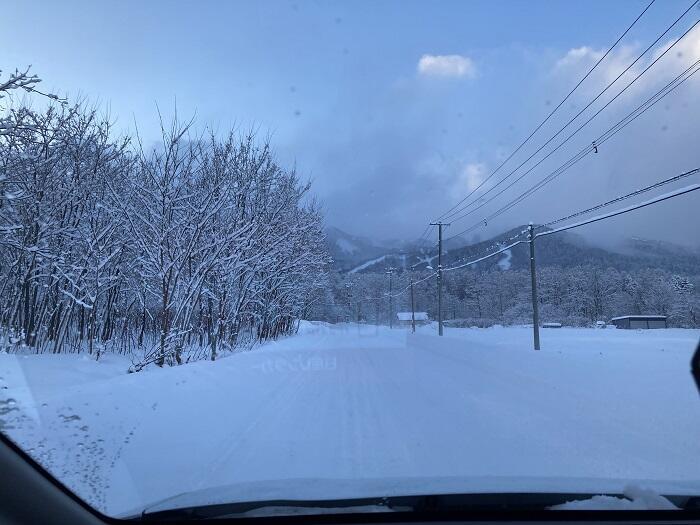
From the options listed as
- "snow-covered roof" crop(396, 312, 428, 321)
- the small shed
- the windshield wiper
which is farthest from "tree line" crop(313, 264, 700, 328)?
the windshield wiper

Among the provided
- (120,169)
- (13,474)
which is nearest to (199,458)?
(13,474)

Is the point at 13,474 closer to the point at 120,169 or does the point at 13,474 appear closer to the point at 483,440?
the point at 483,440

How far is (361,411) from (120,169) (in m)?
14.5

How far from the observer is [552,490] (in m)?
3.93

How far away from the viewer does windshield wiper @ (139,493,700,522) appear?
357cm

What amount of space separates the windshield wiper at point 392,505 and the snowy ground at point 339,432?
0.16m

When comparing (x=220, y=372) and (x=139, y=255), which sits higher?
(x=139, y=255)

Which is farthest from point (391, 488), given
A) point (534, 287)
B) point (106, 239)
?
point (534, 287)

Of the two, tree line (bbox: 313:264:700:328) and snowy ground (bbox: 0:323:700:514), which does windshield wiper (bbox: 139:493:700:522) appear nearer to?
snowy ground (bbox: 0:323:700:514)

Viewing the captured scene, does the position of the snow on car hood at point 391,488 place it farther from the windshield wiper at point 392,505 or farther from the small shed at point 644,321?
the small shed at point 644,321

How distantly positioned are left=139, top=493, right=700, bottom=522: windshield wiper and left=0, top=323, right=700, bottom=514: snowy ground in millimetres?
163

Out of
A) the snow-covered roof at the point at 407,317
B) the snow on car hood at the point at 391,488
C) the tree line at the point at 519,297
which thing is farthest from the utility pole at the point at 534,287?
the snow-covered roof at the point at 407,317

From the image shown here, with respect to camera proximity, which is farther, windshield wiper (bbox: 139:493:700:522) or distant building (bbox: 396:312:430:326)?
distant building (bbox: 396:312:430:326)

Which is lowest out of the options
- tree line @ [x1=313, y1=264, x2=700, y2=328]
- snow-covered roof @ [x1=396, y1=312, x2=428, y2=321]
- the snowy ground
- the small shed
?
the snowy ground
